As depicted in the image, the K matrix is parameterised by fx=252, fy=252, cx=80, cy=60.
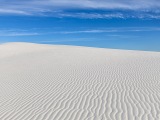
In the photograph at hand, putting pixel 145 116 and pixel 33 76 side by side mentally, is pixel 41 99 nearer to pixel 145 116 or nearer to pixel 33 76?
pixel 145 116

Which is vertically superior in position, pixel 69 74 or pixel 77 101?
pixel 69 74

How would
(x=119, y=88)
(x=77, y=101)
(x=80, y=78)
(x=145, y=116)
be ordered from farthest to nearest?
(x=80, y=78), (x=119, y=88), (x=77, y=101), (x=145, y=116)

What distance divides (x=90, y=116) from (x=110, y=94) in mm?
2521

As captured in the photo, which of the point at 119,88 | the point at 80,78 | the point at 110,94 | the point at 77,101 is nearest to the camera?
the point at 77,101

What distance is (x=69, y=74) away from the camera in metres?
14.3

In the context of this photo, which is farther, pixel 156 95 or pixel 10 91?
pixel 10 91

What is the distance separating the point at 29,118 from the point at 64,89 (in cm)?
360

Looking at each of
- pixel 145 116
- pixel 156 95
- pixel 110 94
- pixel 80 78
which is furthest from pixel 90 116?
pixel 80 78

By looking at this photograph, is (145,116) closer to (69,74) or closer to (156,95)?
(156,95)

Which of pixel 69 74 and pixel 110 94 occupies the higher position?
pixel 69 74

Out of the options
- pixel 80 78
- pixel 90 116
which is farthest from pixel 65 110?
pixel 80 78

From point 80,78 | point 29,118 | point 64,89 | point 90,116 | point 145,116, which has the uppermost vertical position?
point 80,78

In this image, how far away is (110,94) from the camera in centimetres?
952

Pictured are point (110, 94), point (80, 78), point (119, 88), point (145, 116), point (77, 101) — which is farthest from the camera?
point (80, 78)
